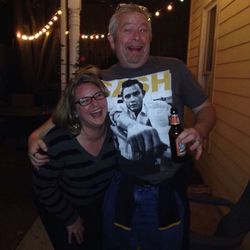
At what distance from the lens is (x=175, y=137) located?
84.2 inches

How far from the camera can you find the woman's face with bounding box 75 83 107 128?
92.2 inches

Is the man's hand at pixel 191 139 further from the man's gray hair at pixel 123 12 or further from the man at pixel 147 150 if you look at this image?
the man's gray hair at pixel 123 12

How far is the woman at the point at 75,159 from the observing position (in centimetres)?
236

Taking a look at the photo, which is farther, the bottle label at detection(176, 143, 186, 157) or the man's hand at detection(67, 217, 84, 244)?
the man's hand at detection(67, 217, 84, 244)

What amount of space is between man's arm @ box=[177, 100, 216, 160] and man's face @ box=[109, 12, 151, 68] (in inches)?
19.5

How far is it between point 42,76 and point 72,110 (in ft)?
40.9

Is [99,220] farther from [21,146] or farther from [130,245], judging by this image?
[21,146]

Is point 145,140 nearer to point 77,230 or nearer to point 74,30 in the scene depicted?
point 77,230

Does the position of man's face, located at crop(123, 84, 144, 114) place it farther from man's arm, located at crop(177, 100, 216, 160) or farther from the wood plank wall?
the wood plank wall

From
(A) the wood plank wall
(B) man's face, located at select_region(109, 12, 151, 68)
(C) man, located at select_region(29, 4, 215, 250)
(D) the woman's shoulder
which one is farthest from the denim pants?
(A) the wood plank wall

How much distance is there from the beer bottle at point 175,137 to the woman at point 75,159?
1.56ft

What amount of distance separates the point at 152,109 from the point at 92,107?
398mm

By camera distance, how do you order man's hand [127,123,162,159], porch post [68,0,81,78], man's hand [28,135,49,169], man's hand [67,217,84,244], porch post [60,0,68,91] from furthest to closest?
porch post [60,0,68,91], porch post [68,0,81,78], man's hand [67,217,84,244], man's hand [28,135,49,169], man's hand [127,123,162,159]

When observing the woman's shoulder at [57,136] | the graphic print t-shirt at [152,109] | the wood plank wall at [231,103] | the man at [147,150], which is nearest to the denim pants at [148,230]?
the man at [147,150]
